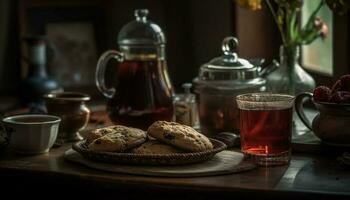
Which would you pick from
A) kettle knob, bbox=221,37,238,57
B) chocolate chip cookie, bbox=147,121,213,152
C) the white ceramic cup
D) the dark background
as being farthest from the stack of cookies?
the dark background

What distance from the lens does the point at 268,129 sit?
167 cm

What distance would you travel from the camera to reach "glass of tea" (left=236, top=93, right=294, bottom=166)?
167 centimetres

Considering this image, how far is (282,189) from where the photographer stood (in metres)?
1.49

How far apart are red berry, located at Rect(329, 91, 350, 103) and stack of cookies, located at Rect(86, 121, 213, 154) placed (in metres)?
0.28

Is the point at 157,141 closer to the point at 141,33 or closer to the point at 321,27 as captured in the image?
the point at 141,33

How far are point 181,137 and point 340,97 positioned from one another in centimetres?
35

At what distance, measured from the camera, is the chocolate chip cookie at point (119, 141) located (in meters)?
1.66

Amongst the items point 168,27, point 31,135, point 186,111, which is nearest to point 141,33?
point 186,111

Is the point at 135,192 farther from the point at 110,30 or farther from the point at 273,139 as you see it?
the point at 110,30

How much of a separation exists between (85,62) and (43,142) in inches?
43.2

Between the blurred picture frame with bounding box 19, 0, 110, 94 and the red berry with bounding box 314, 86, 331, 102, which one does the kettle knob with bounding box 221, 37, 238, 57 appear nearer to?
the red berry with bounding box 314, 86, 331, 102

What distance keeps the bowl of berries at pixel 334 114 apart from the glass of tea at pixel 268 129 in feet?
0.33

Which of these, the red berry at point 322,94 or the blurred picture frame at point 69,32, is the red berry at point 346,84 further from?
the blurred picture frame at point 69,32

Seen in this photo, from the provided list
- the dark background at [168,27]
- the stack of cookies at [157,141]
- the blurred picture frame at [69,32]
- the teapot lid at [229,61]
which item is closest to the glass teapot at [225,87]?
the teapot lid at [229,61]
